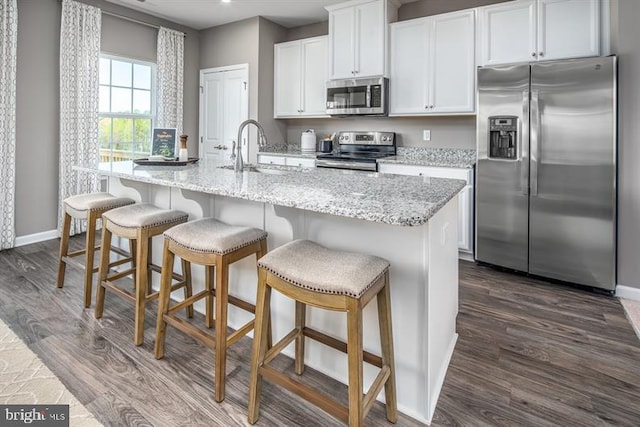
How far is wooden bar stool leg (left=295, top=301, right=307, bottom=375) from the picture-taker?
5.73 ft

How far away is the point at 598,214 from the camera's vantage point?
110 inches

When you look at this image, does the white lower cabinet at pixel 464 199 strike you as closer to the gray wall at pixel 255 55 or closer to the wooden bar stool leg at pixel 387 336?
the wooden bar stool leg at pixel 387 336

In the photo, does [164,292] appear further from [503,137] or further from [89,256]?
[503,137]

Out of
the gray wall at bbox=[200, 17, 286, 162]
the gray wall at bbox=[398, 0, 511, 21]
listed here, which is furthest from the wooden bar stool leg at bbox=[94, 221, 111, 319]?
the gray wall at bbox=[398, 0, 511, 21]

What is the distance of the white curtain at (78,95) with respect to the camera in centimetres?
396

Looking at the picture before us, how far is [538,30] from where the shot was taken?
3.21 m

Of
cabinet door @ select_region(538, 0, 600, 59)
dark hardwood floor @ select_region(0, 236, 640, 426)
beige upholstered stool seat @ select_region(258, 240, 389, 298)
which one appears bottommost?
dark hardwood floor @ select_region(0, 236, 640, 426)

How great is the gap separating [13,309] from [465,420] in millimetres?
2753

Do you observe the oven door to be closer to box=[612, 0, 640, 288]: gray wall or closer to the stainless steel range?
the stainless steel range

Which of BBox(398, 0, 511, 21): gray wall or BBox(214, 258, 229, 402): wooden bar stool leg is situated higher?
BBox(398, 0, 511, 21): gray wall

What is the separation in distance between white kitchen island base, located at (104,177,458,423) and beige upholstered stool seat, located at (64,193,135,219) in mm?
914

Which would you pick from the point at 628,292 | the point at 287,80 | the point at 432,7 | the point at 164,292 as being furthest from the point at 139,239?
the point at 432,7

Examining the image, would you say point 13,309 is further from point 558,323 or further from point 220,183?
point 558,323

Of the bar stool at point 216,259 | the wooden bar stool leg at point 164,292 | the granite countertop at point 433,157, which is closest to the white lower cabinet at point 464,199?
the granite countertop at point 433,157
